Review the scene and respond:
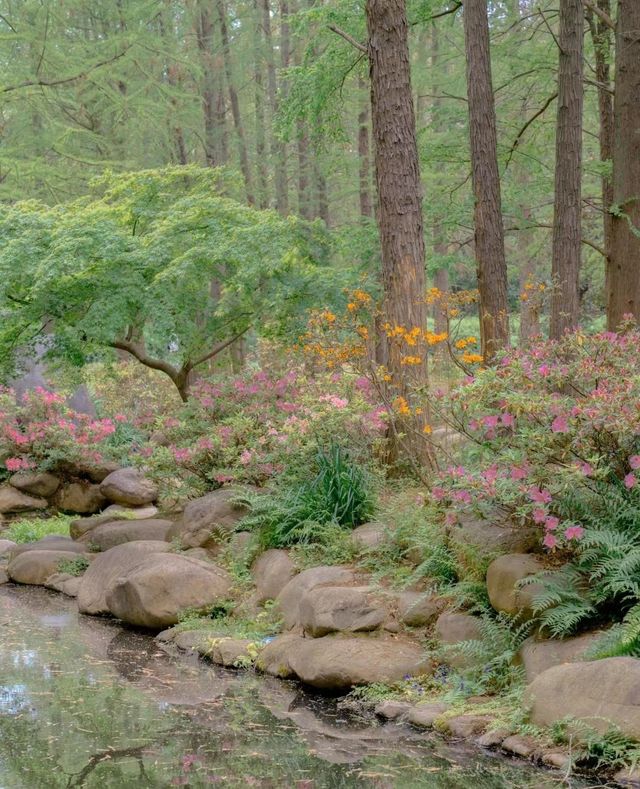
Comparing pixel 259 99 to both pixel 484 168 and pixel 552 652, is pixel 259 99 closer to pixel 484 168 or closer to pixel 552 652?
pixel 484 168

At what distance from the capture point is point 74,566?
9.62 meters

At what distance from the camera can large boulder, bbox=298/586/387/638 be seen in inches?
251

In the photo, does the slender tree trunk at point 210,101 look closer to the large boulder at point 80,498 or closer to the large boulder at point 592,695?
the large boulder at point 80,498

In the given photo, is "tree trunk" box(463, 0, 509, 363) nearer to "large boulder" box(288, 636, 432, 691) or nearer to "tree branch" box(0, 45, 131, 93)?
"large boulder" box(288, 636, 432, 691)

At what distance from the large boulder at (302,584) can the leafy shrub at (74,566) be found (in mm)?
3075

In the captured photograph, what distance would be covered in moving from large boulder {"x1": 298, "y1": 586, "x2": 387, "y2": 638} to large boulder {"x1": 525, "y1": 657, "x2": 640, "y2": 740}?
1.57m

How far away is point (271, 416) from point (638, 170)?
4.72 metres

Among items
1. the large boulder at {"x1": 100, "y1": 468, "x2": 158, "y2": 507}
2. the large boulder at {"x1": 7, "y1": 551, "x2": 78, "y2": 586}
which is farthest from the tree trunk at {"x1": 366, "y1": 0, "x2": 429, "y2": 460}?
the large boulder at {"x1": 100, "y1": 468, "x2": 158, "y2": 507}

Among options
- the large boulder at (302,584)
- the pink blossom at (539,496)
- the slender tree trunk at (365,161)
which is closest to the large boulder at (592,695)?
the pink blossom at (539,496)

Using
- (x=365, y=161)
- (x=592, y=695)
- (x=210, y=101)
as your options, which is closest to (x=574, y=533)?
(x=592, y=695)

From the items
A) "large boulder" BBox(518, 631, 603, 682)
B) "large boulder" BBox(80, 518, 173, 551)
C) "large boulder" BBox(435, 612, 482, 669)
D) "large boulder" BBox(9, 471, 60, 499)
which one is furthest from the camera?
"large boulder" BBox(9, 471, 60, 499)

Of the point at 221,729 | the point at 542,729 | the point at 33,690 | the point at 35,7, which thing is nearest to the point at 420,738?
the point at 542,729

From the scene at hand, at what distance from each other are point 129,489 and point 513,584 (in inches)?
300

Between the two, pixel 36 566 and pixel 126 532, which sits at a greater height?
pixel 126 532
